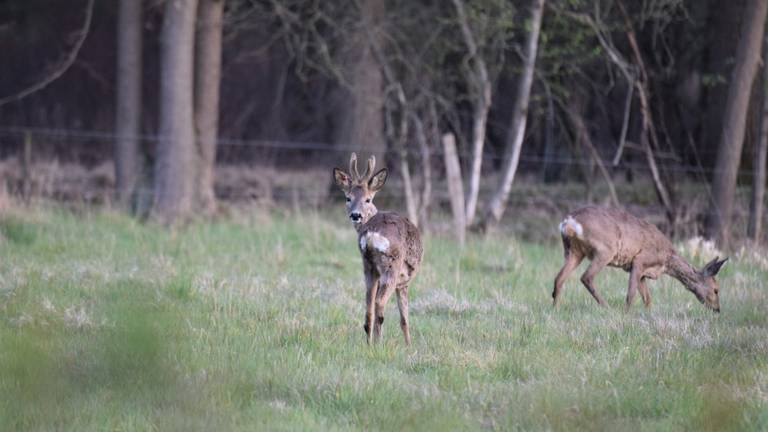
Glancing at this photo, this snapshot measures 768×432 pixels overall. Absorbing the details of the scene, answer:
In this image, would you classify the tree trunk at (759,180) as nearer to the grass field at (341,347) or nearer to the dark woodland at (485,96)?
the dark woodland at (485,96)

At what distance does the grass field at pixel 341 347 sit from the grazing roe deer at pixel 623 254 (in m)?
0.22

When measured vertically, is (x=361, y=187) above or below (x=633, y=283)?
above

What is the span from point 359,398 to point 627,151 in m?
15.8

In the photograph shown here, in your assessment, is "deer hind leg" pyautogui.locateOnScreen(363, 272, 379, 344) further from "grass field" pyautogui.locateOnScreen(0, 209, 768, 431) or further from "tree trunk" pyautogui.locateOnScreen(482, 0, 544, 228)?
"tree trunk" pyautogui.locateOnScreen(482, 0, 544, 228)

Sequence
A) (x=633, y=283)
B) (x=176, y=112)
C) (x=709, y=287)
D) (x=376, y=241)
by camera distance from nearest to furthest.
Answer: (x=376, y=241) < (x=633, y=283) < (x=709, y=287) < (x=176, y=112)

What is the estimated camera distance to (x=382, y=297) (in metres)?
7.19

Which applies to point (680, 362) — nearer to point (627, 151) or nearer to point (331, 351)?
point (331, 351)

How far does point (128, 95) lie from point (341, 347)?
37.9 ft

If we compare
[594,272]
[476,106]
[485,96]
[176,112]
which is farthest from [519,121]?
[594,272]

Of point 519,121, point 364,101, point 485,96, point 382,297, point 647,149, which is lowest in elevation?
point 382,297

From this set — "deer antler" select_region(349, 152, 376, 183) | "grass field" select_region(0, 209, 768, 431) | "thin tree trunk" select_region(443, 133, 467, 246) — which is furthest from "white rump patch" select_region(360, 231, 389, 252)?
"thin tree trunk" select_region(443, 133, 467, 246)

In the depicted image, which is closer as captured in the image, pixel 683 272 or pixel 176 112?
pixel 683 272

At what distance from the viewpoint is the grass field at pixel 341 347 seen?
14.8 ft

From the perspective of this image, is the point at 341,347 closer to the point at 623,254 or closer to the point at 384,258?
the point at 384,258
